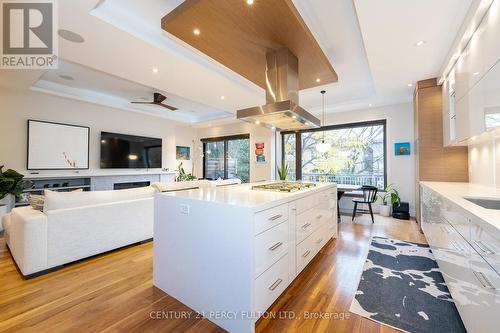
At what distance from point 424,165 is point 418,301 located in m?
2.62

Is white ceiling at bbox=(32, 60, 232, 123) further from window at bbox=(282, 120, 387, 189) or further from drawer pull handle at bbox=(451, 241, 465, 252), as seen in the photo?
drawer pull handle at bbox=(451, 241, 465, 252)

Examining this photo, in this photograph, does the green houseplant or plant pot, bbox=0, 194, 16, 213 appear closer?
plant pot, bbox=0, 194, 16, 213

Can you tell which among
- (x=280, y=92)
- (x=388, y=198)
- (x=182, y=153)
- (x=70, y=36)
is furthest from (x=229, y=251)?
(x=182, y=153)

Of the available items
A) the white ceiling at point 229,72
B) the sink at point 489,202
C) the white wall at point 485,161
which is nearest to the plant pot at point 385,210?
the white wall at point 485,161

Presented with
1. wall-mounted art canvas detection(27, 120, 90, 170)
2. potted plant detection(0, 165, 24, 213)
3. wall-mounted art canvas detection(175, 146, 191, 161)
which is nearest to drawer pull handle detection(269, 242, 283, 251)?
potted plant detection(0, 165, 24, 213)

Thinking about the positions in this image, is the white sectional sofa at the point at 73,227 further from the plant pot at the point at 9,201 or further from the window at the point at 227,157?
the window at the point at 227,157

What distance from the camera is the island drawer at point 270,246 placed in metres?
1.42

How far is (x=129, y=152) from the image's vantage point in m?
5.91

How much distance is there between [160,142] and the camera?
6664 mm

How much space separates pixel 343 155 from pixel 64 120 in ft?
22.9

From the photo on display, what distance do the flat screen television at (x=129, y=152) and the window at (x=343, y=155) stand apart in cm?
417

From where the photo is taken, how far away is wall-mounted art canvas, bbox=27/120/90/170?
440cm

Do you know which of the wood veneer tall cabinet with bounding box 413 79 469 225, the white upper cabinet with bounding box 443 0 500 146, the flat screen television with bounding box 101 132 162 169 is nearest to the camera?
the white upper cabinet with bounding box 443 0 500 146

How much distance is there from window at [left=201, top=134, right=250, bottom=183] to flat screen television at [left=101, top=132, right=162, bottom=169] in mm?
2128
